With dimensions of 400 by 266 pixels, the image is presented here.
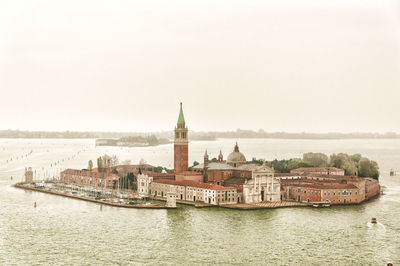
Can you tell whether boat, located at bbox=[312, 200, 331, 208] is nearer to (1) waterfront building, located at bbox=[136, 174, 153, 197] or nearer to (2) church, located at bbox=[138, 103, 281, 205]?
(2) church, located at bbox=[138, 103, 281, 205]

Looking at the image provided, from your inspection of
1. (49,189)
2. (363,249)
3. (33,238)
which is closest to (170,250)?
(33,238)

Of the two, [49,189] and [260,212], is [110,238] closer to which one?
[260,212]

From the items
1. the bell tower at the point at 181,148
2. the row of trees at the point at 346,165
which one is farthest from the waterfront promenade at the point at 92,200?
the row of trees at the point at 346,165

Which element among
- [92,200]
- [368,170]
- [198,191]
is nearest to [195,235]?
[198,191]

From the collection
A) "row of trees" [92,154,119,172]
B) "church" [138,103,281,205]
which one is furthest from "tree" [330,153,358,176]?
"row of trees" [92,154,119,172]

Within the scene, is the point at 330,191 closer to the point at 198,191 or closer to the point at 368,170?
the point at 198,191

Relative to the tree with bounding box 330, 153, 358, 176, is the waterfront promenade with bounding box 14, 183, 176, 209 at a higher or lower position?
lower

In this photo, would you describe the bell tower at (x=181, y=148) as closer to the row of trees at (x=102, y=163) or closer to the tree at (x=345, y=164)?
the row of trees at (x=102, y=163)
